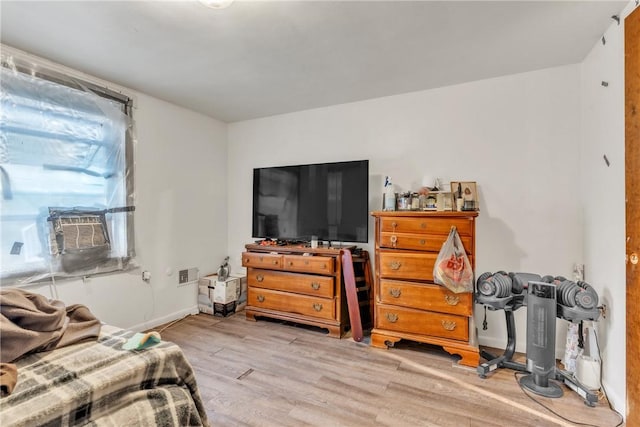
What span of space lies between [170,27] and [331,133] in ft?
Answer: 5.81

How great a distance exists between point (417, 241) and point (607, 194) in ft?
3.93

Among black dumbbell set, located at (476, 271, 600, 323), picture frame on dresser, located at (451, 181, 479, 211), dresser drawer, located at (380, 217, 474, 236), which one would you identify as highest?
picture frame on dresser, located at (451, 181, 479, 211)

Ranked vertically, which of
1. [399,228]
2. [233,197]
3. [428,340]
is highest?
[233,197]

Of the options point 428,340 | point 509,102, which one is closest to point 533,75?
point 509,102

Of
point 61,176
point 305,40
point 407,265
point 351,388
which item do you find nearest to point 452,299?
point 407,265

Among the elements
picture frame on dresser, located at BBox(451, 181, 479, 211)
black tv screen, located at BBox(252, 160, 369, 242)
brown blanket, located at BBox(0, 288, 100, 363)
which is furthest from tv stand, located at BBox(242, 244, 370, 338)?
brown blanket, located at BBox(0, 288, 100, 363)

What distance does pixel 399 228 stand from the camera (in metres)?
2.48

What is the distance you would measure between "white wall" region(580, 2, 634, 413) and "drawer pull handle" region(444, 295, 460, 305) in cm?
83

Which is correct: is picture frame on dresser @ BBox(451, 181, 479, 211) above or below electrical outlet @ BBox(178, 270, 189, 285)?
above

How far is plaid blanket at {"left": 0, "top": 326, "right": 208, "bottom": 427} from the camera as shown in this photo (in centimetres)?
79

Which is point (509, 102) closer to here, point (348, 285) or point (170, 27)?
point (348, 285)

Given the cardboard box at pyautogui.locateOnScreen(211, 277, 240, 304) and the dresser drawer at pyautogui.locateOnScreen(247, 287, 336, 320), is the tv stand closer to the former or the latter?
the dresser drawer at pyautogui.locateOnScreen(247, 287, 336, 320)

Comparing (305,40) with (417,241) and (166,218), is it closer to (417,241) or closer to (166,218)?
(417,241)

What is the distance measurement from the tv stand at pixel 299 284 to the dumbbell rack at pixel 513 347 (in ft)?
3.83
